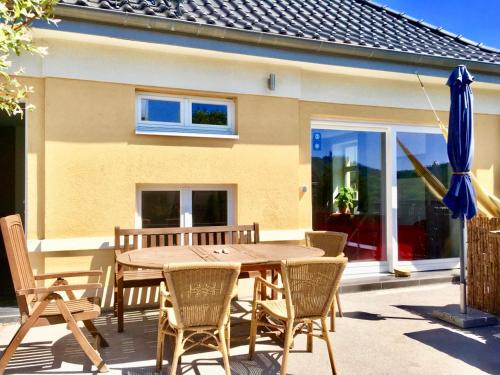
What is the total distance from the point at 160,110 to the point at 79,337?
10.7 ft

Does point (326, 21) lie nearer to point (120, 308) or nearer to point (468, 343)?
point (468, 343)

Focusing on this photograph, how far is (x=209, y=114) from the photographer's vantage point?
6035mm

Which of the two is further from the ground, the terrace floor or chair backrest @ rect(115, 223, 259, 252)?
chair backrest @ rect(115, 223, 259, 252)

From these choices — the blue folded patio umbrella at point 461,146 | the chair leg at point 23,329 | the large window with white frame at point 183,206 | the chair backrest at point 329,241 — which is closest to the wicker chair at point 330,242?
the chair backrest at point 329,241

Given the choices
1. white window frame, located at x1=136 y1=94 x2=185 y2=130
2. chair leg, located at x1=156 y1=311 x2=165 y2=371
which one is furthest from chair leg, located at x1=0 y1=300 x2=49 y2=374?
white window frame, located at x1=136 y1=94 x2=185 y2=130

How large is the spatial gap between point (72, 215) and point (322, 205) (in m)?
3.90

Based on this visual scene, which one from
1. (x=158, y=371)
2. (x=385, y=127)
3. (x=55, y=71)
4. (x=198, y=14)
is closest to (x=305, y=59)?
(x=198, y=14)

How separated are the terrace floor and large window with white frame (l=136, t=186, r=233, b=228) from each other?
1282mm

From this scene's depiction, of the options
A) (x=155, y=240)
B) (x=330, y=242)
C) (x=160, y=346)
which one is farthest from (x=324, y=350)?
(x=155, y=240)

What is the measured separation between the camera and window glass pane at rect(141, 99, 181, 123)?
5.70m

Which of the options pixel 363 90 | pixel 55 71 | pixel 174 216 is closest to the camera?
pixel 55 71

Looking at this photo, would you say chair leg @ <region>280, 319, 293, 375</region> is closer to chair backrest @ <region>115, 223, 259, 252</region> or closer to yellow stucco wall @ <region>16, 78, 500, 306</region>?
chair backrest @ <region>115, 223, 259, 252</region>

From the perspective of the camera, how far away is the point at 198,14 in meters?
5.83

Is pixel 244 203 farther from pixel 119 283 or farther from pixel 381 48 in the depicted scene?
pixel 381 48
